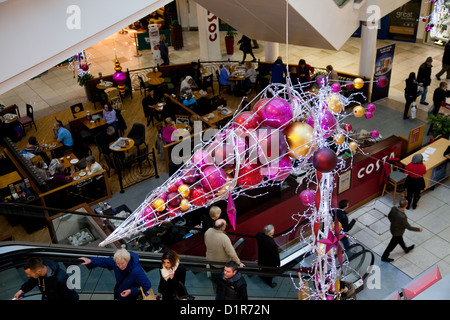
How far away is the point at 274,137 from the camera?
12.8ft

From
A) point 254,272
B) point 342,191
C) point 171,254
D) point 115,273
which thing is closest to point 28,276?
point 115,273

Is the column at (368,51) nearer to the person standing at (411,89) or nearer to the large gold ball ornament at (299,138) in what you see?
the person standing at (411,89)

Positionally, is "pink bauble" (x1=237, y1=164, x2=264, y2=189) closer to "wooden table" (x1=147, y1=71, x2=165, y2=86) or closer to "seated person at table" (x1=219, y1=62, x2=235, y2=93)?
"seated person at table" (x1=219, y1=62, x2=235, y2=93)

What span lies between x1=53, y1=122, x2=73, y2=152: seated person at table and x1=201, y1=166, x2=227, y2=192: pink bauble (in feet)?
23.0

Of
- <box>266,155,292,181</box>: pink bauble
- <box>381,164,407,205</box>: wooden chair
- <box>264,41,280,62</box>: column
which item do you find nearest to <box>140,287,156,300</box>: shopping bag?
<box>266,155,292,181</box>: pink bauble

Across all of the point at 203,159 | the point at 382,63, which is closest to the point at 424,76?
the point at 382,63

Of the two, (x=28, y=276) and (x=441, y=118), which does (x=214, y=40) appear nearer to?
(x=441, y=118)

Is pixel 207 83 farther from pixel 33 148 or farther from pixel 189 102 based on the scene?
pixel 33 148

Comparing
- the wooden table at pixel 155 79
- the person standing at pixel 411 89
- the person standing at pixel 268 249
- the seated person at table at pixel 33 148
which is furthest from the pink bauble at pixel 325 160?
the wooden table at pixel 155 79

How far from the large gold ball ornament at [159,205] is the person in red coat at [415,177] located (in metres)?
5.71

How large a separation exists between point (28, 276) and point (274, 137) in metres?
2.77

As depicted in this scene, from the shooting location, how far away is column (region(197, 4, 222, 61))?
594 inches

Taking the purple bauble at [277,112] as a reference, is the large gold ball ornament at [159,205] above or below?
below

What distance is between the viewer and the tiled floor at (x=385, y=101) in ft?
26.3
